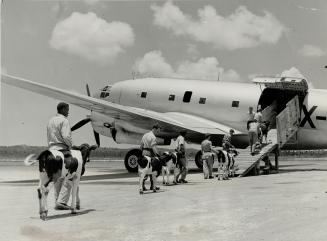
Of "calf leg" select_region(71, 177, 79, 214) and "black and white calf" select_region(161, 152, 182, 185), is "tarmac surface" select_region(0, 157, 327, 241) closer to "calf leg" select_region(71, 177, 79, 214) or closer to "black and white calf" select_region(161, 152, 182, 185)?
"calf leg" select_region(71, 177, 79, 214)

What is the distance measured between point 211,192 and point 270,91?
11394 mm

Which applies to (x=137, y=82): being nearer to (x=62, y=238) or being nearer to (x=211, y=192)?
(x=211, y=192)

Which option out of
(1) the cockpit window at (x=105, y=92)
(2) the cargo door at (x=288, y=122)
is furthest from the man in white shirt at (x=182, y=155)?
(1) the cockpit window at (x=105, y=92)

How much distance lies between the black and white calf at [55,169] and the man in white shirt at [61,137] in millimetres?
170

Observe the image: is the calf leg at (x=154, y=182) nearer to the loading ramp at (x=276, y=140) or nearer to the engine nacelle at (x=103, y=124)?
the loading ramp at (x=276, y=140)

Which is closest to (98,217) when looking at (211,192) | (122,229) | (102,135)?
(122,229)

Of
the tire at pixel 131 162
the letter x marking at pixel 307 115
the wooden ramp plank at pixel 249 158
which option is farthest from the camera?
the tire at pixel 131 162

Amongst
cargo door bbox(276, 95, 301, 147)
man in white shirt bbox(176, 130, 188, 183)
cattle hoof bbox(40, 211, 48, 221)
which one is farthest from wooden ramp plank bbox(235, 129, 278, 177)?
cattle hoof bbox(40, 211, 48, 221)

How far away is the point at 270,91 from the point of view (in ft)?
73.5

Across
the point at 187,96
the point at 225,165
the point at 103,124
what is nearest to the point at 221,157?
the point at 225,165

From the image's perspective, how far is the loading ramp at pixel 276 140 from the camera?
18.2 m

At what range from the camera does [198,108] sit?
22.4 m

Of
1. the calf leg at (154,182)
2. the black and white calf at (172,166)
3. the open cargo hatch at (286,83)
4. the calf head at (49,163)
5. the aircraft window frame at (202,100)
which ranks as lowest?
the calf leg at (154,182)

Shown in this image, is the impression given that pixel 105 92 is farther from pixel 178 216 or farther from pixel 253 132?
pixel 178 216
